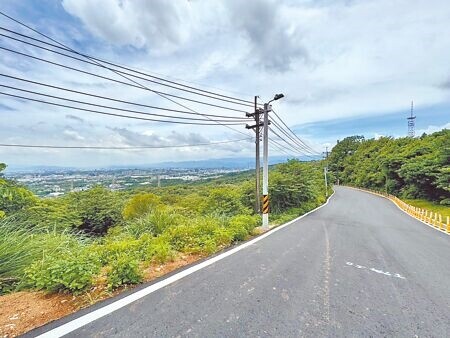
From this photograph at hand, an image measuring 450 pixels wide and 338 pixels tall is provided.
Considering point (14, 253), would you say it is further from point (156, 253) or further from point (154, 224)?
point (154, 224)

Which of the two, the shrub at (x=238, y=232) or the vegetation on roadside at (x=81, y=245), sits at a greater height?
the vegetation on roadside at (x=81, y=245)

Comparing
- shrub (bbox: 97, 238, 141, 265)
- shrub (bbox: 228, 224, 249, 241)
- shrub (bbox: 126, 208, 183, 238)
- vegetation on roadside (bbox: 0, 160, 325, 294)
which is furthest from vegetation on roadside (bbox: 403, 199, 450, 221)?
shrub (bbox: 97, 238, 141, 265)

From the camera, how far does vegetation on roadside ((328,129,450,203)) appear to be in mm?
31281

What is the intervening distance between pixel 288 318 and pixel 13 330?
2.96m

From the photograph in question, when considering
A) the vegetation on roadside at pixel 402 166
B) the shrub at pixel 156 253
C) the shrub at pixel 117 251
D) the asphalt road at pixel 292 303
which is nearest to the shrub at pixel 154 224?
the shrub at pixel 156 253

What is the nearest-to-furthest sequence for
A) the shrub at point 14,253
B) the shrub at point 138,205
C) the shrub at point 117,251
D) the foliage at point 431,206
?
the shrub at point 14,253, the shrub at point 117,251, the shrub at point 138,205, the foliage at point 431,206

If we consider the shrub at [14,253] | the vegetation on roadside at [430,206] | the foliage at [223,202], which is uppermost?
the shrub at [14,253]

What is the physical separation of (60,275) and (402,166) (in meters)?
46.1

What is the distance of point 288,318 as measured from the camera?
→ 316 centimetres

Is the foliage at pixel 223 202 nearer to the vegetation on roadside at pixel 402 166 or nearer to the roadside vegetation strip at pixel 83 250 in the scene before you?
the roadside vegetation strip at pixel 83 250

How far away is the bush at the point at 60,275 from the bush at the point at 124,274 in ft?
0.96

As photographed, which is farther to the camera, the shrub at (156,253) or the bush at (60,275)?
the shrub at (156,253)

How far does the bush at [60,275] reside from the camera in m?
3.62

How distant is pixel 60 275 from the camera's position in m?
3.72
